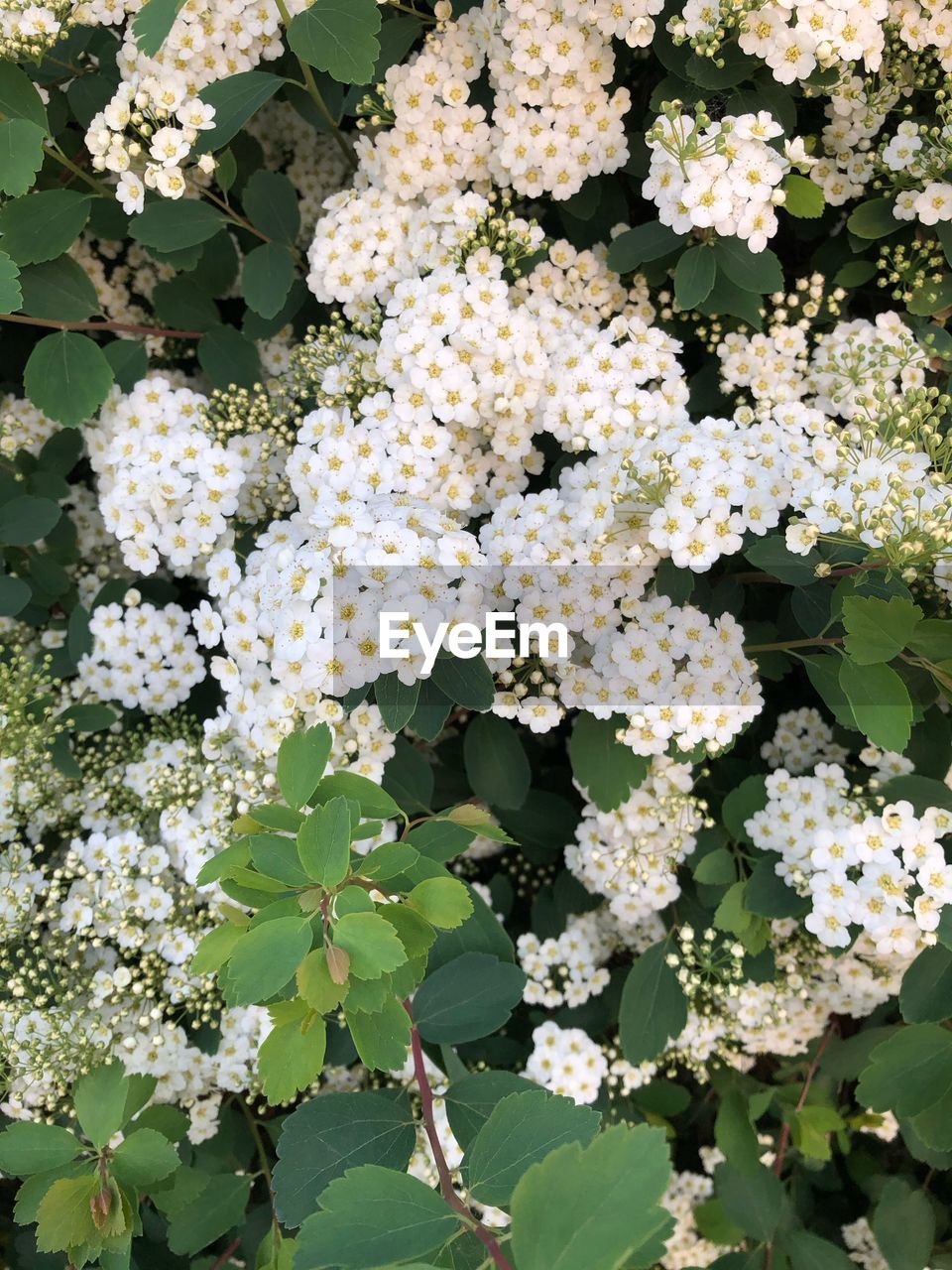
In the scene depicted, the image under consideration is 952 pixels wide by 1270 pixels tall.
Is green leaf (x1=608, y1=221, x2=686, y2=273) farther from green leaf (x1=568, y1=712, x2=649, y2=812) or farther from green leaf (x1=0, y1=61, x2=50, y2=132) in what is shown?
green leaf (x1=0, y1=61, x2=50, y2=132)

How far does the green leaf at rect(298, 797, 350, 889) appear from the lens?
1.26 meters

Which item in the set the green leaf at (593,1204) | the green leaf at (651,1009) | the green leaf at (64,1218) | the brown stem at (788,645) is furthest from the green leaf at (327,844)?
the green leaf at (651,1009)


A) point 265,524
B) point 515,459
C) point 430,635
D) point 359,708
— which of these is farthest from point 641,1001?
point 265,524

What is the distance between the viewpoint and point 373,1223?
112cm

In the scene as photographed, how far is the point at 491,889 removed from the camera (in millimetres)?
2506

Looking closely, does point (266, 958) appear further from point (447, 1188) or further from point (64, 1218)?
point (64, 1218)

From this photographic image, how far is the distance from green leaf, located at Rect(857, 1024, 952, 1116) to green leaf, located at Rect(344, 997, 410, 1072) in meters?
1.19

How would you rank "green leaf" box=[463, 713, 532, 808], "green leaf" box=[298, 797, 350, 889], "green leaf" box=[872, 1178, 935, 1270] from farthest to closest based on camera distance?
"green leaf" box=[872, 1178, 935, 1270] < "green leaf" box=[463, 713, 532, 808] < "green leaf" box=[298, 797, 350, 889]

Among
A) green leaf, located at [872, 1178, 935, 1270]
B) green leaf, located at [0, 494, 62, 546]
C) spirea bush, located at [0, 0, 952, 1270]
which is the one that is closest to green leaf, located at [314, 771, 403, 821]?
spirea bush, located at [0, 0, 952, 1270]

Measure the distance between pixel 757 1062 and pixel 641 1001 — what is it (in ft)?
3.60

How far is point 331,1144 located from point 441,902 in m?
0.58

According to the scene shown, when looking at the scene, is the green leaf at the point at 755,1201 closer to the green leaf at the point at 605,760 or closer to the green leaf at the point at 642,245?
the green leaf at the point at 605,760

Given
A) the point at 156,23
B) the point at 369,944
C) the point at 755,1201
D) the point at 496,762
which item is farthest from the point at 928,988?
the point at 156,23

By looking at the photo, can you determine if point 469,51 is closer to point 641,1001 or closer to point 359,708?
point 359,708
